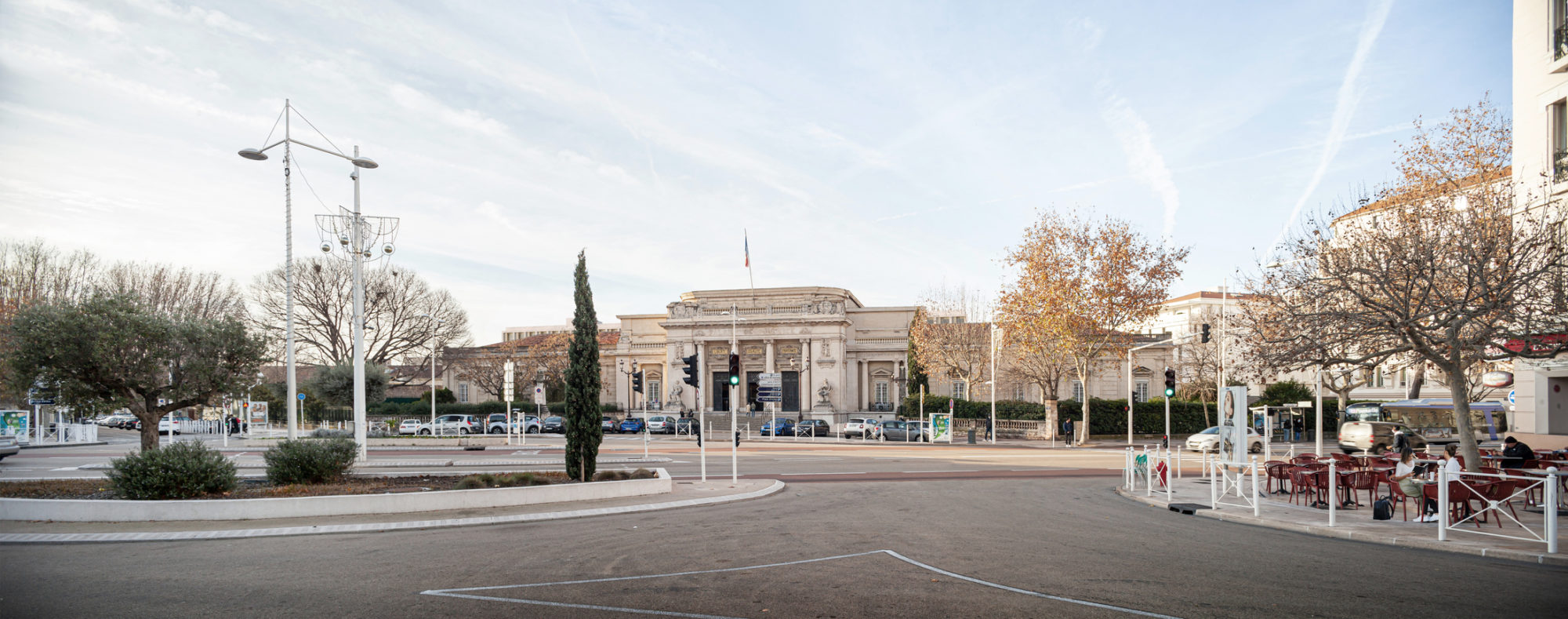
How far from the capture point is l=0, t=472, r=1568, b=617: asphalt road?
7.04 m

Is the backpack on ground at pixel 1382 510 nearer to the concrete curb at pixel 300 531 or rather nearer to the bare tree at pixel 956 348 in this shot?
the concrete curb at pixel 300 531

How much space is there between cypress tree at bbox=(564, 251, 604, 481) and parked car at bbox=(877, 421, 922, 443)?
1150 inches

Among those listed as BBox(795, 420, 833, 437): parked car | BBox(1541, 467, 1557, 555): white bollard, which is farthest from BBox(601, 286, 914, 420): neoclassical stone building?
BBox(1541, 467, 1557, 555): white bollard

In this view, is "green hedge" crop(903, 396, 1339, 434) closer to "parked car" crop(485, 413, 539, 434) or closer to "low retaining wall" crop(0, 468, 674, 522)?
"parked car" crop(485, 413, 539, 434)

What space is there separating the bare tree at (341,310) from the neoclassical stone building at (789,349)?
2325cm

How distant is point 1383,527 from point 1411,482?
1.53 metres

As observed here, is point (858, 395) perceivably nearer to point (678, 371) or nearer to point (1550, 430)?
point (678, 371)

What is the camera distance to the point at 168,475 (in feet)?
43.3

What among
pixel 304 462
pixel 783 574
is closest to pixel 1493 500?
pixel 783 574

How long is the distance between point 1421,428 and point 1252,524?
3312cm

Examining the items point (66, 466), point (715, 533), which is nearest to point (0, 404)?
point (66, 466)

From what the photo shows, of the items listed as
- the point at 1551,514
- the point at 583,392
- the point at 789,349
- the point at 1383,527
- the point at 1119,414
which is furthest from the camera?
the point at 789,349

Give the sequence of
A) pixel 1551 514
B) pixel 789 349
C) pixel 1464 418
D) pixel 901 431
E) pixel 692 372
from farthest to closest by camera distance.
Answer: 1. pixel 789 349
2. pixel 901 431
3. pixel 692 372
4. pixel 1464 418
5. pixel 1551 514

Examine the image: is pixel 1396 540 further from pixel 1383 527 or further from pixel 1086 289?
pixel 1086 289
